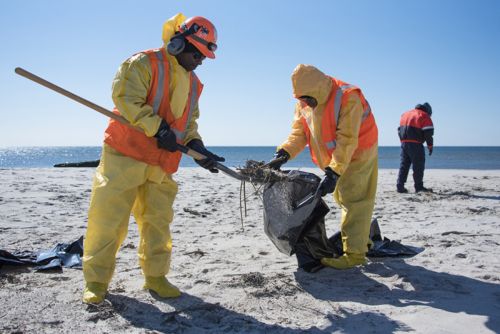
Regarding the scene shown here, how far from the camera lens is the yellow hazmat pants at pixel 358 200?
3.56m

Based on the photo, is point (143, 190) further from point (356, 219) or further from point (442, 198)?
point (442, 198)

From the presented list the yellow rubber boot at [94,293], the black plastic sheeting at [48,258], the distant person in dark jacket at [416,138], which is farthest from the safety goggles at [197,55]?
the distant person in dark jacket at [416,138]

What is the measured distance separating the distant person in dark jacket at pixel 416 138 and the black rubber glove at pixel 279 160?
522cm

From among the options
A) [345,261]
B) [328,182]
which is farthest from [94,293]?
[345,261]

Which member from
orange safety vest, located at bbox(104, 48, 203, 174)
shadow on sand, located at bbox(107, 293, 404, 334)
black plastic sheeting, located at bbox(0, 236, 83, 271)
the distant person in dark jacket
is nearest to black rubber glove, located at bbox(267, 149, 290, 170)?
orange safety vest, located at bbox(104, 48, 203, 174)

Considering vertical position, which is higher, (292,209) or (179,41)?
(179,41)

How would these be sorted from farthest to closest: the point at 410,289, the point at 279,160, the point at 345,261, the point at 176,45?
the point at 279,160, the point at 345,261, the point at 410,289, the point at 176,45

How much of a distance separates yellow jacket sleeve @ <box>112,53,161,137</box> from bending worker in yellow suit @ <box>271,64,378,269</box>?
1268mm

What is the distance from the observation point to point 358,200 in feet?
11.8

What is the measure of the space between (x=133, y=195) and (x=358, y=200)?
1.88m

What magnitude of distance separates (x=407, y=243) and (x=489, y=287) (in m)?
1.35

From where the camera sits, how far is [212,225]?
17.5 ft

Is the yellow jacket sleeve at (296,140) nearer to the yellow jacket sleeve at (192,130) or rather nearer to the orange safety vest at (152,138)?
the yellow jacket sleeve at (192,130)

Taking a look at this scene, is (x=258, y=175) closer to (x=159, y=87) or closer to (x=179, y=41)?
(x=159, y=87)
